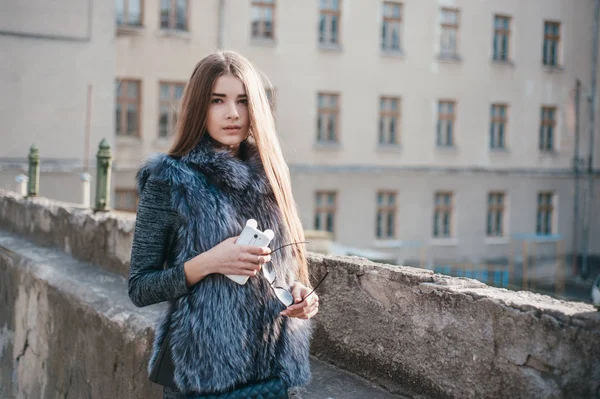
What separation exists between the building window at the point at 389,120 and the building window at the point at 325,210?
106 inches

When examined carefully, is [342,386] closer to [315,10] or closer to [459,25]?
[315,10]

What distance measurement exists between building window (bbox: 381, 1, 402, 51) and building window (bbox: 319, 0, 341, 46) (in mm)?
1687

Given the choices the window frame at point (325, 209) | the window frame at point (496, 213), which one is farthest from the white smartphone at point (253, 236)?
the window frame at point (496, 213)

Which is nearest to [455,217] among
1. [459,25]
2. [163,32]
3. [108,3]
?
[459,25]

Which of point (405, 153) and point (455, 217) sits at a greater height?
point (405, 153)

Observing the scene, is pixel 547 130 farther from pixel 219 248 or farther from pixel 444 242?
pixel 219 248

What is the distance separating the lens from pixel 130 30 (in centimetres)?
2338

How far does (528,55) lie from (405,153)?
6473 millimetres

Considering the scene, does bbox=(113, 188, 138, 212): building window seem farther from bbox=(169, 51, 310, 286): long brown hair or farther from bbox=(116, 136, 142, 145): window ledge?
bbox=(169, 51, 310, 286): long brown hair

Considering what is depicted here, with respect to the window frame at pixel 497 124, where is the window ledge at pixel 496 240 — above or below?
below

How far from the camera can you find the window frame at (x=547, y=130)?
30391 millimetres

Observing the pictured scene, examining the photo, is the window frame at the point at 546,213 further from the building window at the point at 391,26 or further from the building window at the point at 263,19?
the building window at the point at 263,19

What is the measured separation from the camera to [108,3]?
73.8ft

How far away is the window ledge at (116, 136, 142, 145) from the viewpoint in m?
23.8
